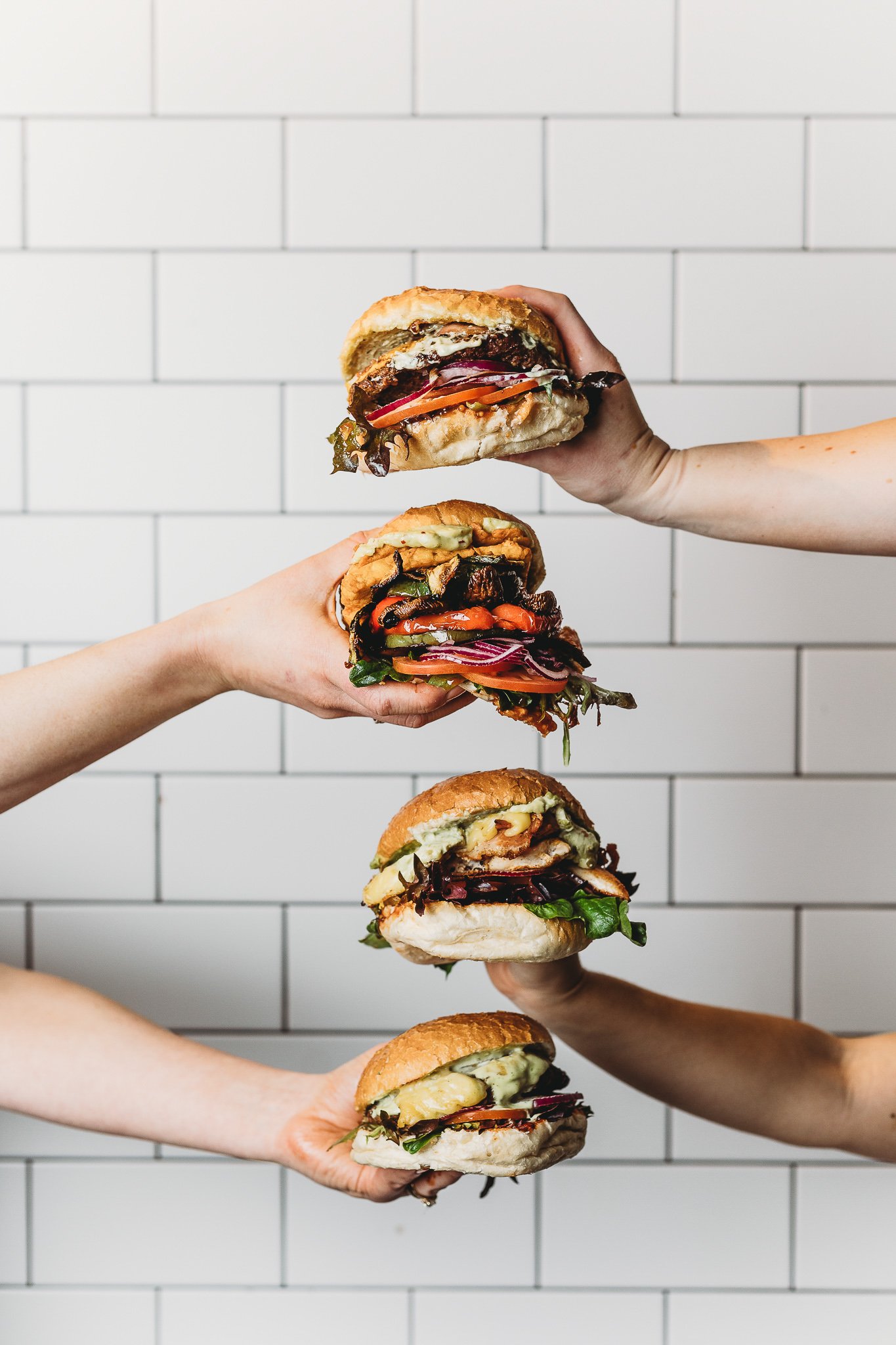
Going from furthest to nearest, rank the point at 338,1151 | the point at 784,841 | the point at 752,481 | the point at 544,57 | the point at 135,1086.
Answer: the point at 784,841
the point at 544,57
the point at 135,1086
the point at 338,1151
the point at 752,481

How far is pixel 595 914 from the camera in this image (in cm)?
122

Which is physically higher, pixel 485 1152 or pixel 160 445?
pixel 160 445

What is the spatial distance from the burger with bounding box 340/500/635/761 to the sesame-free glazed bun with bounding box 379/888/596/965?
226 mm

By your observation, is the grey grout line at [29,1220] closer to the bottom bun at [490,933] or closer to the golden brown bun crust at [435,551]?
the bottom bun at [490,933]

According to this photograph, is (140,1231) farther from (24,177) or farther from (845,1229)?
(24,177)

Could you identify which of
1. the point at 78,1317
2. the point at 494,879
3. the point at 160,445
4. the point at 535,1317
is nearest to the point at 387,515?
the point at 160,445

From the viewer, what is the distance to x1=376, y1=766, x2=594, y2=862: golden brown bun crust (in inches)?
49.1

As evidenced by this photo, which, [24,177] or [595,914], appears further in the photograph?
[24,177]

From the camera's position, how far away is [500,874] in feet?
4.04

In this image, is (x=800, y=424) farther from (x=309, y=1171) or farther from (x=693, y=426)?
(x=309, y=1171)

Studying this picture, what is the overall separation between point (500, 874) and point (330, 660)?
1.12 ft

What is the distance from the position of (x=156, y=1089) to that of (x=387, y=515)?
1101 mm

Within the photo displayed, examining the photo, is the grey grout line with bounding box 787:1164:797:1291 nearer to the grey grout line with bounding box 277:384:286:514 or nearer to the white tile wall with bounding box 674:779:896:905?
the white tile wall with bounding box 674:779:896:905

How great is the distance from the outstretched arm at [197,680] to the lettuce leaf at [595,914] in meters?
0.27
